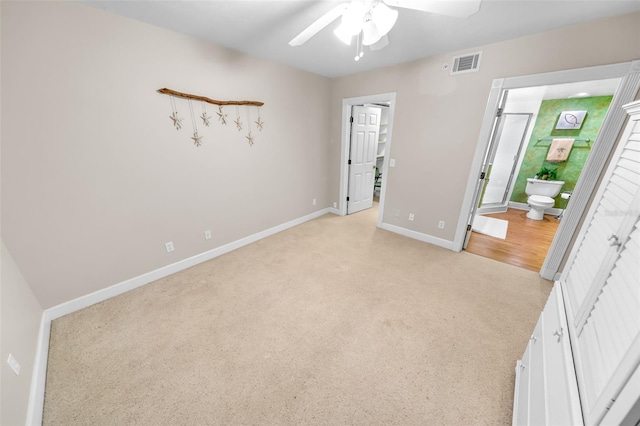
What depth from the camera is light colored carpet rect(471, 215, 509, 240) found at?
3.62 meters

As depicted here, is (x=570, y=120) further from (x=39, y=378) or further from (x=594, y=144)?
(x=39, y=378)

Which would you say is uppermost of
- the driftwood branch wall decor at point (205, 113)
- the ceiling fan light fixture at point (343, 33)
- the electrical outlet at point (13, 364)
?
the ceiling fan light fixture at point (343, 33)

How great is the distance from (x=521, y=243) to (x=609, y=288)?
10.5 ft

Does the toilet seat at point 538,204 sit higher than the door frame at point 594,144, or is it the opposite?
the door frame at point 594,144

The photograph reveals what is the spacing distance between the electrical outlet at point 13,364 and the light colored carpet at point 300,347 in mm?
283

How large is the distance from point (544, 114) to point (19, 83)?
22.9 ft

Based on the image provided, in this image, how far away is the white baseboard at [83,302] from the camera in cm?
127

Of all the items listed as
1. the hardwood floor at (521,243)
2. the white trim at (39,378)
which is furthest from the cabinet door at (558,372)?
the white trim at (39,378)

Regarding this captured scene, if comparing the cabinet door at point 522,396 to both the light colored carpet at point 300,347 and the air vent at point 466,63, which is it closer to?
the light colored carpet at point 300,347

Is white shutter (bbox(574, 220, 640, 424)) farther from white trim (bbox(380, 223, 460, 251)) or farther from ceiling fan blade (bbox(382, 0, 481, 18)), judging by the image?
white trim (bbox(380, 223, 460, 251))

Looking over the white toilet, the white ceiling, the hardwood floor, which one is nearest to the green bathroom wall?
the white toilet

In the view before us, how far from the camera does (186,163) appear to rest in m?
2.37

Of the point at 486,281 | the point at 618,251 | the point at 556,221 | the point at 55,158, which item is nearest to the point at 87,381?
the point at 55,158

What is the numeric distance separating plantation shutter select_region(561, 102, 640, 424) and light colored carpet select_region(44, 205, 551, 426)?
801mm
